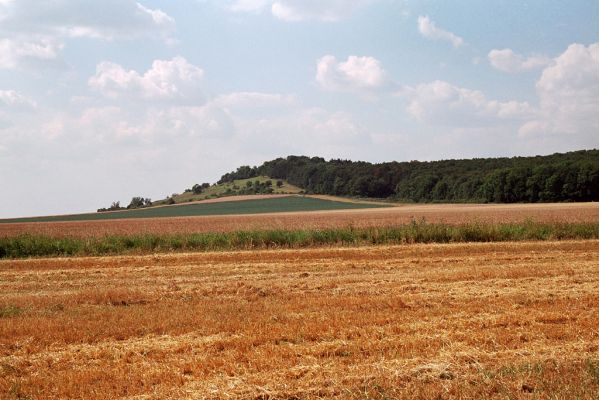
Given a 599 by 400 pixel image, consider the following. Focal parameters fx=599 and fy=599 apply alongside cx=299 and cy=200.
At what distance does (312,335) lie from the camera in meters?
10.3

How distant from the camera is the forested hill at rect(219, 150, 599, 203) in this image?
9794 centimetres

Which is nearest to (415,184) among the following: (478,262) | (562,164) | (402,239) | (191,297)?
(562,164)

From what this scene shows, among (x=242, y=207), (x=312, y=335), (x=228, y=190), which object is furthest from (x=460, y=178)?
(x=312, y=335)

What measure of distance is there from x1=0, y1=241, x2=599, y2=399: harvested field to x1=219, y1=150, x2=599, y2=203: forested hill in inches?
3333

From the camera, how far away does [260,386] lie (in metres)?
7.65

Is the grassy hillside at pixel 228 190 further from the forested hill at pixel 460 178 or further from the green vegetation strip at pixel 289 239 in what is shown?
the green vegetation strip at pixel 289 239

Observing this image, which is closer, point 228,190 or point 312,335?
point 312,335

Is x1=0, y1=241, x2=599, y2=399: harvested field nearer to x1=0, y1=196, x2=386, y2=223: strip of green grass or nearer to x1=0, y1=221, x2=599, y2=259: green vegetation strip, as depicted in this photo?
x1=0, y1=221, x2=599, y2=259: green vegetation strip

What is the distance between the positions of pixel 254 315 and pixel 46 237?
83.5ft

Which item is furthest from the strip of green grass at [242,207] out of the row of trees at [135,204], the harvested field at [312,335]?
the harvested field at [312,335]

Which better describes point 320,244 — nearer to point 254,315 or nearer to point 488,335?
point 254,315

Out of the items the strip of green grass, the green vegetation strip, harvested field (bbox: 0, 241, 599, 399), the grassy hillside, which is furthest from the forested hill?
harvested field (bbox: 0, 241, 599, 399)

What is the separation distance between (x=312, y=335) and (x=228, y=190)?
13831 cm

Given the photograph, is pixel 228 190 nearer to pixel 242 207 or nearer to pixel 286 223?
pixel 242 207
